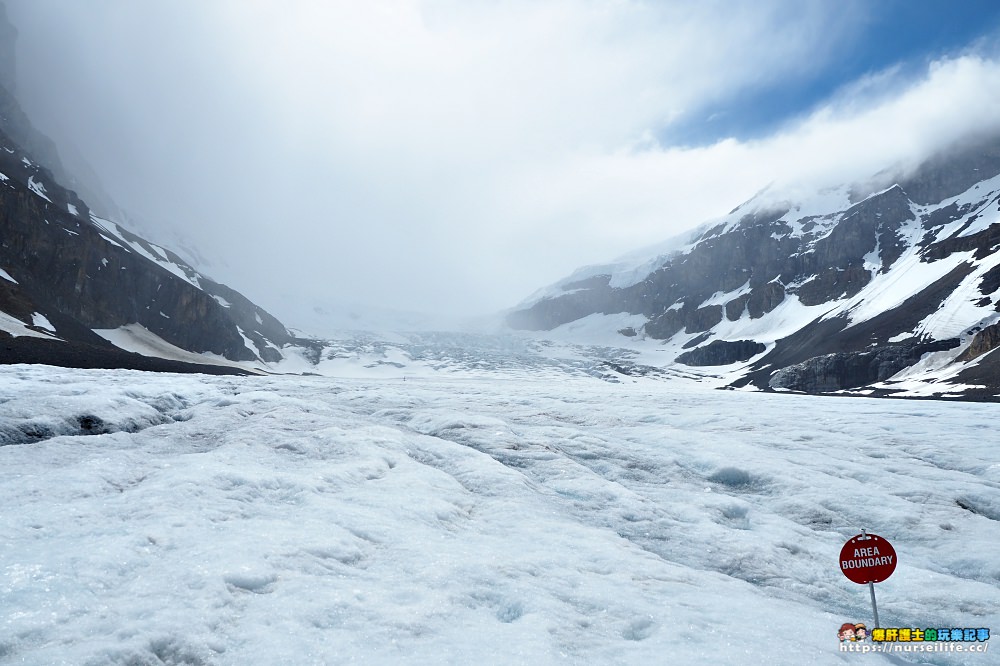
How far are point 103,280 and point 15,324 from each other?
131 feet

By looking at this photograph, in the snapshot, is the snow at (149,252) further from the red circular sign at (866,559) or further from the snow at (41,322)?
the red circular sign at (866,559)

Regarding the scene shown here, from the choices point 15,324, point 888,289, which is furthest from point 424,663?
point 888,289

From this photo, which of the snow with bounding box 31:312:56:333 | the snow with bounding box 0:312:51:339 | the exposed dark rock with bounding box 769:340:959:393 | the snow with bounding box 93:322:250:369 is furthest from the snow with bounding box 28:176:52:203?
the exposed dark rock with bounding box 769:340:959:393

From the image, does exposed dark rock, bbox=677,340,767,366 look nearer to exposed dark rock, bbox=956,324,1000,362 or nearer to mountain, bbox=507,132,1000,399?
mountain, bbox=507,132,1000,399

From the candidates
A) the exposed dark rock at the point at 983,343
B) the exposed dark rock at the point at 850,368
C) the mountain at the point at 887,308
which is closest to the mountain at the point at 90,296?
the exposed dark rock at the point at 850,368

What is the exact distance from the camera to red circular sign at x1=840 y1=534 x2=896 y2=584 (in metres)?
6.76

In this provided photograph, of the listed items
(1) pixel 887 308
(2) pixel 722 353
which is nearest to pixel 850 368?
(1) pixel 887 308

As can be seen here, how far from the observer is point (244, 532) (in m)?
8.45

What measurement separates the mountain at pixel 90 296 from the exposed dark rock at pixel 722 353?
407ft

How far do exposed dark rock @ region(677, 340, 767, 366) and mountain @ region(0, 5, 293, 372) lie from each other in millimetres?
124180

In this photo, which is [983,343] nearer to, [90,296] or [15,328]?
[15,328]

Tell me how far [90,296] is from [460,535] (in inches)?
4063

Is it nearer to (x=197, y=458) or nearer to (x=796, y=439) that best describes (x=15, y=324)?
(x=197, y=458)

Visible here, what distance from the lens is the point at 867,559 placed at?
23.0 ft
